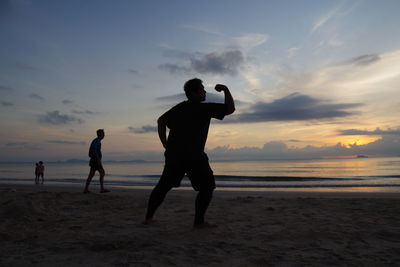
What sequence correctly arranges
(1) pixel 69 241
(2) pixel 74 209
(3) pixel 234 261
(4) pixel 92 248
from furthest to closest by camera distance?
(2) pixel 74 209 → (1) pixel 69 241 → (4) pixel 92 248 → (3) pixel 234 261

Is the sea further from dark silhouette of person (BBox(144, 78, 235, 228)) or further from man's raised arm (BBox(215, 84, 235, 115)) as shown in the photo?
man's raised arm (BBox(215, 84, 235, 115))

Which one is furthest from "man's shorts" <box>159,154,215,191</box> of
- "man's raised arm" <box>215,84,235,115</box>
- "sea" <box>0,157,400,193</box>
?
"sea" <box>0,157,400,193</box>

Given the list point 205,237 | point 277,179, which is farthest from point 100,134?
point 277,179

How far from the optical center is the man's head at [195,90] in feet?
12.1

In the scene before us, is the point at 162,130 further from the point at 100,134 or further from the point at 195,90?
the point at 100,134

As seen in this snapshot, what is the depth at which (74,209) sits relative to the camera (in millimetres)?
5422

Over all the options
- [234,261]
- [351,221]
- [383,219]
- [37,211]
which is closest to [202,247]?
[234,261]

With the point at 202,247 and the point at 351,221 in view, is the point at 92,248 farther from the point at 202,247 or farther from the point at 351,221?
the point at 351,221

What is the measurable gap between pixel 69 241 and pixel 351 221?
11.6 ft

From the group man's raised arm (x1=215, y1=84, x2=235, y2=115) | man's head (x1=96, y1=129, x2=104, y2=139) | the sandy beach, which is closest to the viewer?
the sandy beach

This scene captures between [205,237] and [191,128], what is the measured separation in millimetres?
1248

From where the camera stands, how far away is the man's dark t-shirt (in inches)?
138

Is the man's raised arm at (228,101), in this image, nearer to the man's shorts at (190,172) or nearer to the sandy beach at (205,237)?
the man's shorts at (190,172)

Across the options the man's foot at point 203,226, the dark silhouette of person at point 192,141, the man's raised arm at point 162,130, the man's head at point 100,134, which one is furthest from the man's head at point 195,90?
the man's head at point 100,134
